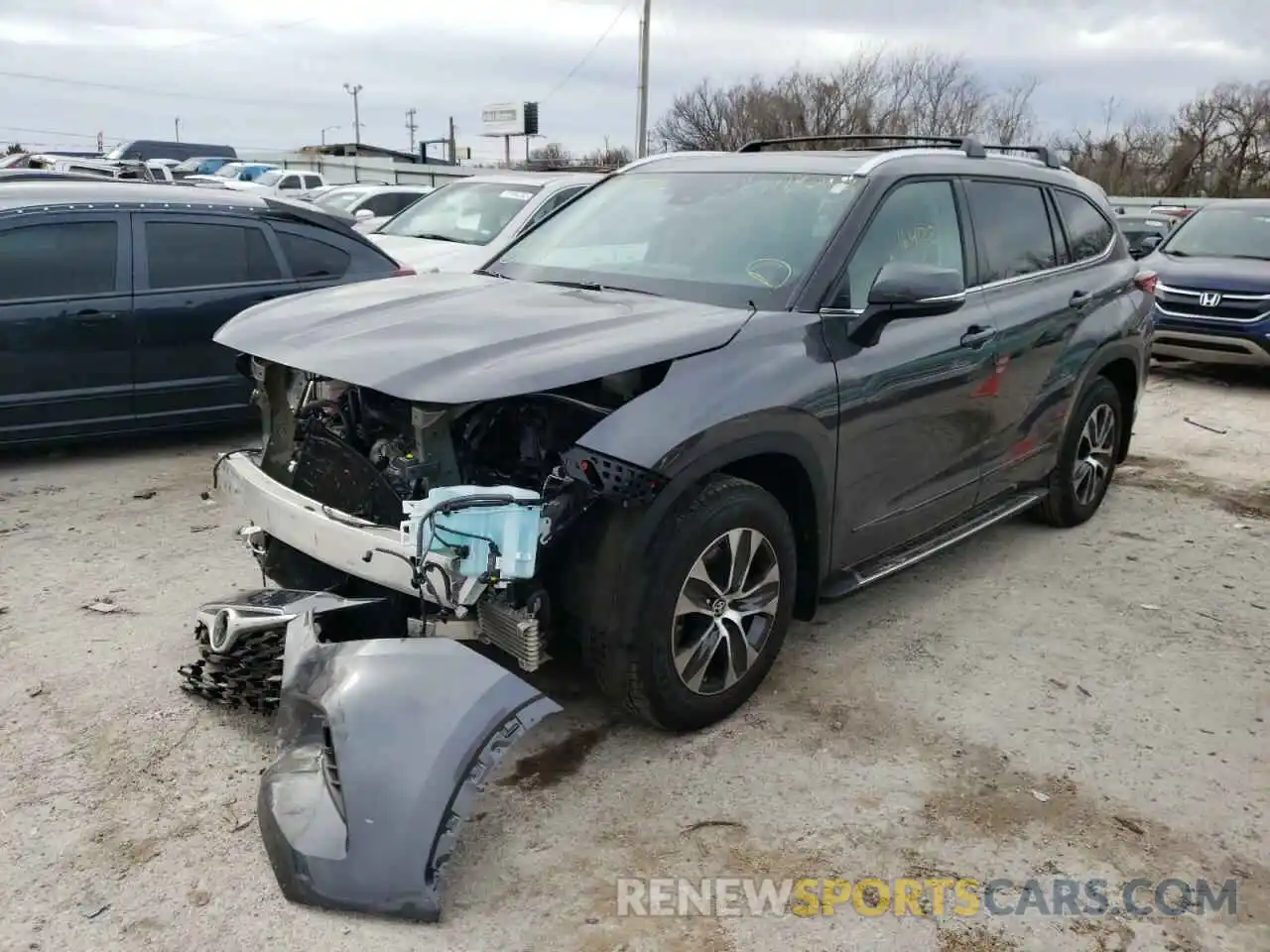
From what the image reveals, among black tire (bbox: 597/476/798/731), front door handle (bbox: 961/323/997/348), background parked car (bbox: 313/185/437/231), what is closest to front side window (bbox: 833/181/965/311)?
front door handle (bbox: 961/323/997/348)

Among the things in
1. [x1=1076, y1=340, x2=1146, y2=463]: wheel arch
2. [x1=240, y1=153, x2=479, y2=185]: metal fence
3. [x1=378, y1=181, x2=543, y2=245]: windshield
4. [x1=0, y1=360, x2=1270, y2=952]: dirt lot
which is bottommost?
[x1=0, y1=360, x2=1270, y2=952]: dirt lot

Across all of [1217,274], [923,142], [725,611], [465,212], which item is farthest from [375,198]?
[725,611]

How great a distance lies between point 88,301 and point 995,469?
508cm

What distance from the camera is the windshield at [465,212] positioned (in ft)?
30.1

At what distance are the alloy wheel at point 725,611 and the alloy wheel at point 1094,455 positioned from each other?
8.87 feet

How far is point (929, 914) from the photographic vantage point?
2.69 m

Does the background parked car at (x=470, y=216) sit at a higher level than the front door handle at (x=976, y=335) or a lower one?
higher

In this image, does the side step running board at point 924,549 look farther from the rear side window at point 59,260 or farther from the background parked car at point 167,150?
the background parked car at point 167,150

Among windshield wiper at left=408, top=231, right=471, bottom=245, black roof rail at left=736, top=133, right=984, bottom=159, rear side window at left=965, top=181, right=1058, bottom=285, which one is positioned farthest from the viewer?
windshield wiper at left=408, top=231, right=471, bottom=245

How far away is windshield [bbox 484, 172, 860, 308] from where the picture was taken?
3789 mm

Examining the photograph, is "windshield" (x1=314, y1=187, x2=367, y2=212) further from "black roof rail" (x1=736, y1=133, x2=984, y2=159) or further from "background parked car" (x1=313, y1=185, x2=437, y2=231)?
"black roof rail" (x1=736, y1=133, x2=984, y2=159)

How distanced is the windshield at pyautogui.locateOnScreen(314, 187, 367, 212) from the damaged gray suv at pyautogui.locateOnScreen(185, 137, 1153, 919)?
1348cm

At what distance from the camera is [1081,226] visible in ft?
17.6

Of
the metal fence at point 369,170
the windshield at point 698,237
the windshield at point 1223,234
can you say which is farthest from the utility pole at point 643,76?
the windshield at point 698,237
